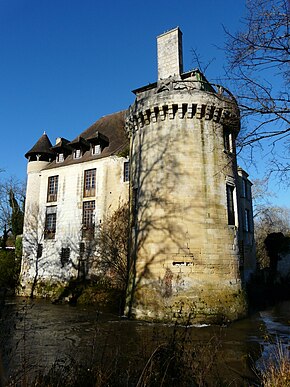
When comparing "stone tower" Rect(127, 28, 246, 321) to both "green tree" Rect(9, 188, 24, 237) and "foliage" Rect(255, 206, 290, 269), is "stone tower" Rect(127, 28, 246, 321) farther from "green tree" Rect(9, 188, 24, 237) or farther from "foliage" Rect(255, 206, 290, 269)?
"green tree" Rect(9, 188, 24, 237)

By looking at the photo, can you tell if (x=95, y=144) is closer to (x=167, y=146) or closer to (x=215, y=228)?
(x=167, y=146)

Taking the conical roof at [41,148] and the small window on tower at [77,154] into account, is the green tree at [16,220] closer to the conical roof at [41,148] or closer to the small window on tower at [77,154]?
the conical roof at [41,148]

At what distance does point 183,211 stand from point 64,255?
43.3 feet

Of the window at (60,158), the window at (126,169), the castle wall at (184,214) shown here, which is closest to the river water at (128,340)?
the castle wall at (184,214)

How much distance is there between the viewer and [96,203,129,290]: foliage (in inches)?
667

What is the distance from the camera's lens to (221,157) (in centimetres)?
1231

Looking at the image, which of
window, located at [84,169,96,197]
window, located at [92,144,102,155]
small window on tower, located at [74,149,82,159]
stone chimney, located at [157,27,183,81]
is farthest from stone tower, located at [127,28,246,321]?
small window on tower, located at [74,149,82,159]

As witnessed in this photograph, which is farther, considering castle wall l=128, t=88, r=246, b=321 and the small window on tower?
the small window on tower

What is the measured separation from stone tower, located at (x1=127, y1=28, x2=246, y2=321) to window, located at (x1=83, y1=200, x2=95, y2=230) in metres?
8.57

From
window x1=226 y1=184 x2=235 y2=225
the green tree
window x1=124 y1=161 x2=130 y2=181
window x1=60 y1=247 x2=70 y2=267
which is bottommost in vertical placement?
window x1=60 y1=247 x2=70 y2=267

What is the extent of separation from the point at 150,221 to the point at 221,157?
3865 millimetres

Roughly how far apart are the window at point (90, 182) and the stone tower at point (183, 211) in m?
9.03

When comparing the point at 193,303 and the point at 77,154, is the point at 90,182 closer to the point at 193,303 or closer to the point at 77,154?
the point at 77,154

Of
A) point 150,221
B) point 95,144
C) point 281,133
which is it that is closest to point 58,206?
point 95,144
